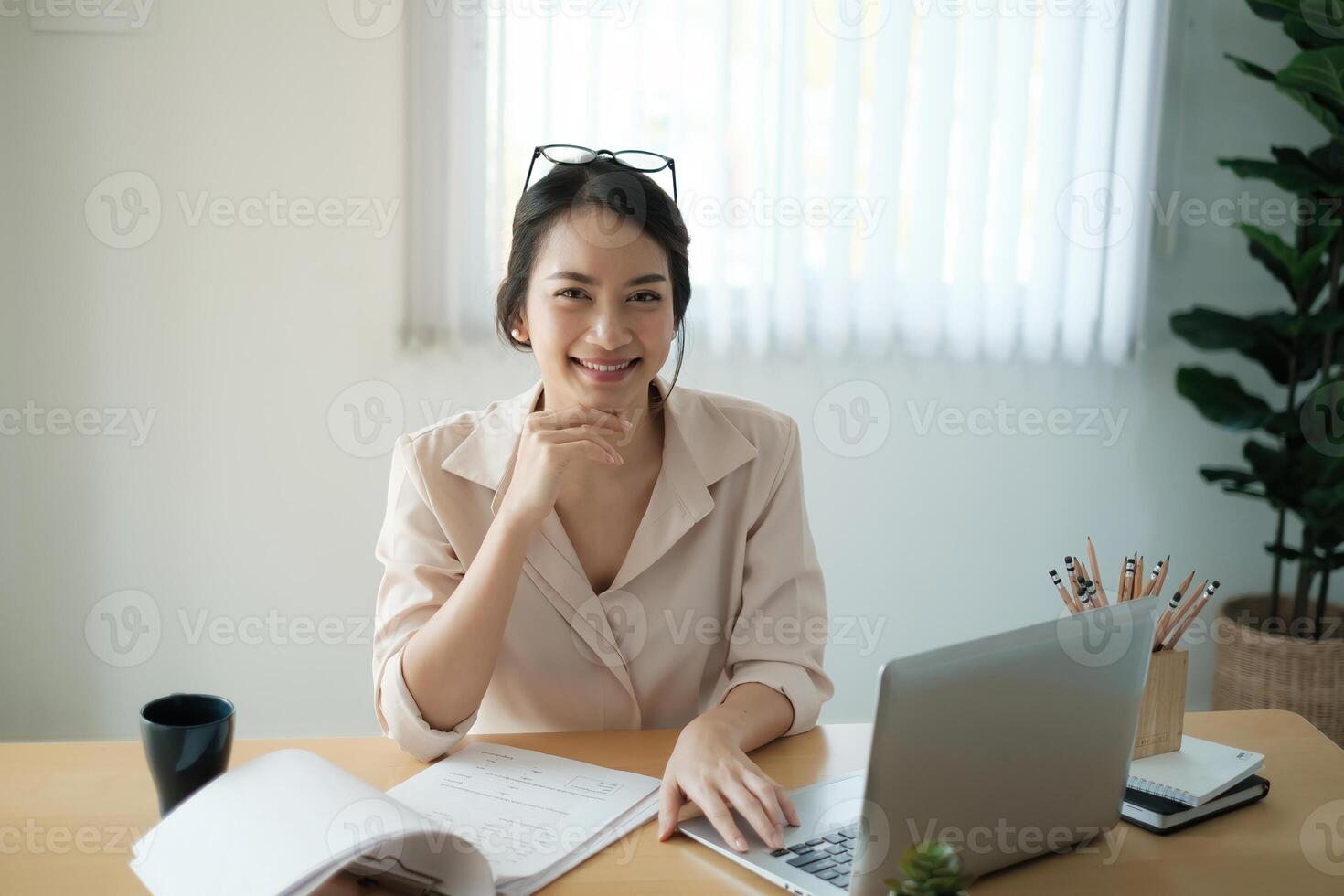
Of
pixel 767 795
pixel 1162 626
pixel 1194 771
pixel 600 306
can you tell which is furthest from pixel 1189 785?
pixel 600 306

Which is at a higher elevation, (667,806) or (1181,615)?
(1181,615)

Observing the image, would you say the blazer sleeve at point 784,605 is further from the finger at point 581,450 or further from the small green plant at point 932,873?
the small green plant at point 932,873

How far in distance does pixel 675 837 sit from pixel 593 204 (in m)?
0.81

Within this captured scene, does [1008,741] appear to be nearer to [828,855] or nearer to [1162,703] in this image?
[828,855]

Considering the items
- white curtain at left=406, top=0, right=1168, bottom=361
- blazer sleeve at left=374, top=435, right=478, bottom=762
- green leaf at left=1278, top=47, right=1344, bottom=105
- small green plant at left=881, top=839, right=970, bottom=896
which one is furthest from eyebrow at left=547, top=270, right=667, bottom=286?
green leaf at left=1278, top=47, right=1344, bottom=105

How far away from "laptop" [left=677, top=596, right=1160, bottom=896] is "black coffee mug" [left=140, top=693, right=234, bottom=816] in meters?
0.44

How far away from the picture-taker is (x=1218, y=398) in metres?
2.80

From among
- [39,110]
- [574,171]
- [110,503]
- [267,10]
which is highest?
[267,10]

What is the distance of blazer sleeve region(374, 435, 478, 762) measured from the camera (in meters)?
1.36

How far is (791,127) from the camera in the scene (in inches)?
111

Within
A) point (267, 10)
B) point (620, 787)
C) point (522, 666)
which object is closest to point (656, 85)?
point (267, 10)

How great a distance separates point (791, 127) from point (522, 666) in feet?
5.83

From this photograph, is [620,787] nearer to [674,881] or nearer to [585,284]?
[674,881]

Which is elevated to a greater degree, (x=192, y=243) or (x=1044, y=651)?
(x=192, y=243)
